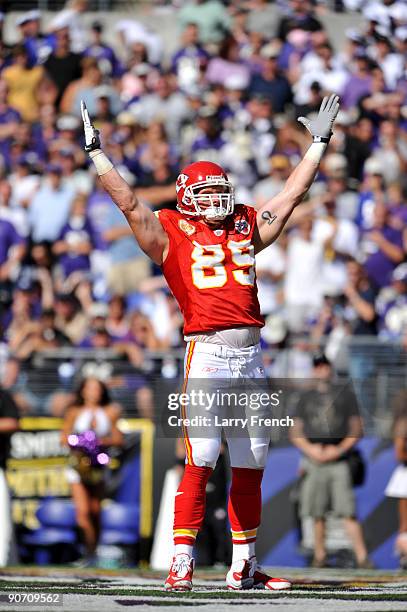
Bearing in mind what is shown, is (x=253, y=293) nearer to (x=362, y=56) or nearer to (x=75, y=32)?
(x=362, y=56)

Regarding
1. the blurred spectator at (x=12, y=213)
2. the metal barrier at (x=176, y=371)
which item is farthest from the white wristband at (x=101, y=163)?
the blurred spectator at (x=12, y=213)

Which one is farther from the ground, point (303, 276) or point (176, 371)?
point (303, 276)

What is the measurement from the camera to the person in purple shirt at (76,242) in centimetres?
1595

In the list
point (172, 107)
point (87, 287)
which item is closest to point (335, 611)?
point (87, 287)

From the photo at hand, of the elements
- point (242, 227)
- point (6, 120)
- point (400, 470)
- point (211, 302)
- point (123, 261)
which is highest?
point (242, 227)

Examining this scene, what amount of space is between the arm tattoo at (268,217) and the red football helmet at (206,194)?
25cm

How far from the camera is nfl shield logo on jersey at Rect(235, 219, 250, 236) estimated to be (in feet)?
26.7

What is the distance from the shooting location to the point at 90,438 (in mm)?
13258

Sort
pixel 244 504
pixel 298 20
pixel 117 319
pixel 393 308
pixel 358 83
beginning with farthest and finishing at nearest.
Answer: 1. pixel 298 20
2. pixel 358 83
3. pixel 117 319
4. pixel 393 308
5. pixel 244 504


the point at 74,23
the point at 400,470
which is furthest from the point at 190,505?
the point at 74,23

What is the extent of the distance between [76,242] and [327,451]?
15.4ft

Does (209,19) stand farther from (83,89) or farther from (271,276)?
(271,276)

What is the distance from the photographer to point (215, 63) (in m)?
18.7

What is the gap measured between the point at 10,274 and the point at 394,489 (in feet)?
18.0
